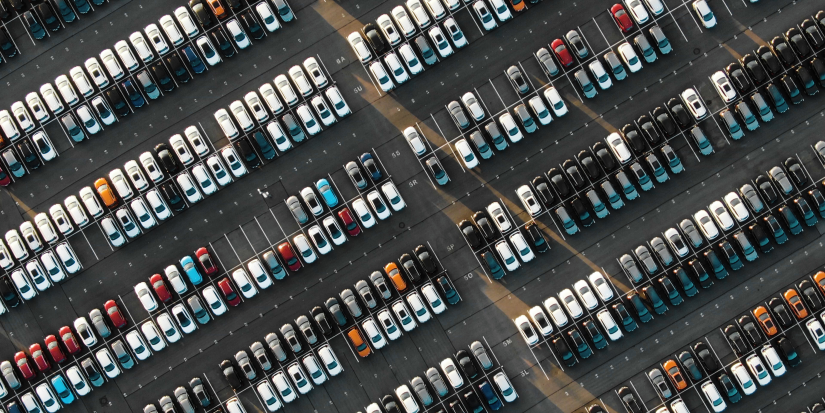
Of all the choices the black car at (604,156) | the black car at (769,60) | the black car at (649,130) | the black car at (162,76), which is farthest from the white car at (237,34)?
the black car at (769,60)

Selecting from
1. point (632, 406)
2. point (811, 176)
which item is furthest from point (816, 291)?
point (632, 406)

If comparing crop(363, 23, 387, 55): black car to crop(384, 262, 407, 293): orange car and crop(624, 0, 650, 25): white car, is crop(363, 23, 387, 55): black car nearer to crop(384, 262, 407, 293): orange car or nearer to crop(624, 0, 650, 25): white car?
crop(384, 262, 407, 293): orange car

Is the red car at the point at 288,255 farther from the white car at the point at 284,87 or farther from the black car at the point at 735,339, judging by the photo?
the black car at the point at 735,339

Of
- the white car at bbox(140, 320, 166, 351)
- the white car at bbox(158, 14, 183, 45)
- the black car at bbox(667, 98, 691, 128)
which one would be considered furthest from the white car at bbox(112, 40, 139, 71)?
the black car at bbox(667, 98, 691, 128)

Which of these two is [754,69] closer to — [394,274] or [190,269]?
[394,274]

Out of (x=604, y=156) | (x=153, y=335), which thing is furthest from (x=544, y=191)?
(x=153, y=335)
